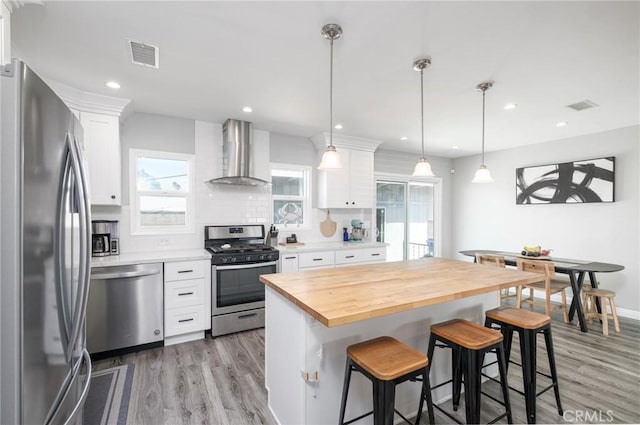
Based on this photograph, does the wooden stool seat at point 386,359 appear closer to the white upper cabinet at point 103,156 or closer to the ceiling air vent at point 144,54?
the ceiling air vent at point 144,54

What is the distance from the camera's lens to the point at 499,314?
6.76 feet

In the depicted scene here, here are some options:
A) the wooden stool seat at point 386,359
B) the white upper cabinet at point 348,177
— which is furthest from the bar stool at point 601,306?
the wooden stool seat at point 386,359

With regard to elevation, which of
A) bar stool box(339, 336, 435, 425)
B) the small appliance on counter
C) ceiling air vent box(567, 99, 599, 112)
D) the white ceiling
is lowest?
bar stool box(339, 336, 435, 425)

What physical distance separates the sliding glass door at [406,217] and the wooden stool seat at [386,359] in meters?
3.81

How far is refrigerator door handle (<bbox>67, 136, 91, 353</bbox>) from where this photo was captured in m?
1.24

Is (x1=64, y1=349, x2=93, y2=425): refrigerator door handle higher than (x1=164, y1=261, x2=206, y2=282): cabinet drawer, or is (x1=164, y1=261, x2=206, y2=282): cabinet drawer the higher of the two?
(x1=164, y1=261, x2=206, y2=282): cabinet drawer

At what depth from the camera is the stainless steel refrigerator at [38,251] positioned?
0.90m

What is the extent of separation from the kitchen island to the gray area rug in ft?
3.47

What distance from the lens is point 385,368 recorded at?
1361 millimetres

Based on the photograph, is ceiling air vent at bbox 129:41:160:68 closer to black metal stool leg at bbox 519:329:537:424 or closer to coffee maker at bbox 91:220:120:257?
coffee maker at bbox 91:220:120:257

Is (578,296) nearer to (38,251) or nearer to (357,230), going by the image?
(357,230)

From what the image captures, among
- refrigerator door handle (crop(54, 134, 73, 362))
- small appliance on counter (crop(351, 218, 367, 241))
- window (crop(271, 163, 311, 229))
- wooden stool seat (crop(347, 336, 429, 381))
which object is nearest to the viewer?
refrigerator door handle (crop(54, 134, 73, 362))

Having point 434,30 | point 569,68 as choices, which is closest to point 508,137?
point 569,68

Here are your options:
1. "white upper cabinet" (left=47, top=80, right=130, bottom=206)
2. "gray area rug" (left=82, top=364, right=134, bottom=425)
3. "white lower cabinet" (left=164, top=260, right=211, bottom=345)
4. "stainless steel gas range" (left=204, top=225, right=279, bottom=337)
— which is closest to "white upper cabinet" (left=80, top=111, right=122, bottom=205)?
"white upper cabinet" (left=47, top=80, right=130, bottom=206)
